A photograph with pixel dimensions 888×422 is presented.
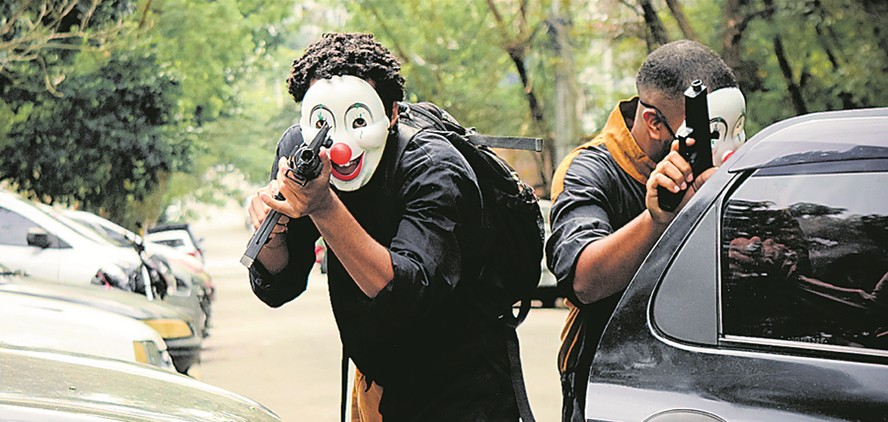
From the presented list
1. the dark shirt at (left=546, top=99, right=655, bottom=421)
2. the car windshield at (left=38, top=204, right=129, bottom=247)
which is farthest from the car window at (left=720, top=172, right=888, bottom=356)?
the car windshield at (left=38, top=204, right=129, bottom=247)

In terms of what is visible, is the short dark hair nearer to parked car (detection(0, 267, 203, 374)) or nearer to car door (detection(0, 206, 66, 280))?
parked car (detection(0, 267, 203, 374))

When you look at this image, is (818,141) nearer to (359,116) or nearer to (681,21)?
(359,116)

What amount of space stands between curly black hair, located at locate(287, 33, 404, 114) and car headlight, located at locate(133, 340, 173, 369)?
12.6ft

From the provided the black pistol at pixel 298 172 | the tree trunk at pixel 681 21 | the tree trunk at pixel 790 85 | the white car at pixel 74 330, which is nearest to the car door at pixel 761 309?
the black pistol at pixel 298 172

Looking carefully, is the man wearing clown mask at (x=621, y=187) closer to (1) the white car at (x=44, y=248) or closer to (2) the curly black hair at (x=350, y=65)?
(2) the curly black hair at (x=350, y=65)

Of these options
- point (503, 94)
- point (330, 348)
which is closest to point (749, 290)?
point (330, 348)

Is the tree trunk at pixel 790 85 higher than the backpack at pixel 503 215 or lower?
lower

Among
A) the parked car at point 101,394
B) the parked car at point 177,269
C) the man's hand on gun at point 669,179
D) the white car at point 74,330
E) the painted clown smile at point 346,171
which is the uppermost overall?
the painted clown smile at point 346,171

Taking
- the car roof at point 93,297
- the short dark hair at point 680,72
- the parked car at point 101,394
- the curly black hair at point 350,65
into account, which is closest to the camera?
the parked car at point 101,394

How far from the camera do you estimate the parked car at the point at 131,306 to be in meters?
7.29

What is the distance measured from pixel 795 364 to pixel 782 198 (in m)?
0.41

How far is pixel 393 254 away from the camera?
2.91 metres

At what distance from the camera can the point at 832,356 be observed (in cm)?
275

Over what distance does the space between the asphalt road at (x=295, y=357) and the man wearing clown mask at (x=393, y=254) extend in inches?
244
